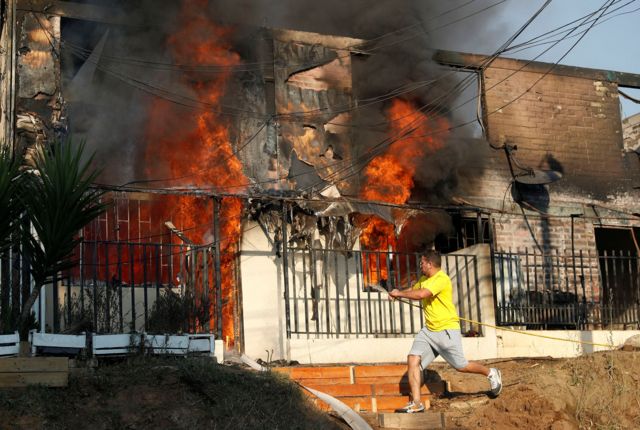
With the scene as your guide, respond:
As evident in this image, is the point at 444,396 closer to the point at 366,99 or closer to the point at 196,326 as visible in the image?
the point at 196,326

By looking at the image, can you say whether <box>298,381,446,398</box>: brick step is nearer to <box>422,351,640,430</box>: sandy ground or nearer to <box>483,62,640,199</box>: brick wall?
<box>422,351,640,430</box>: sandy ground

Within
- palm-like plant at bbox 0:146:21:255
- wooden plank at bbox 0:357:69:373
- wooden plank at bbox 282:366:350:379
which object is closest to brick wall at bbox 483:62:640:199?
wooden plank at bbox 282:366:350:379

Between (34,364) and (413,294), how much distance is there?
4144mm

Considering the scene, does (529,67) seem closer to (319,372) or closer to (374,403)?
(319,372)

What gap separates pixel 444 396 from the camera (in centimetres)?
1147

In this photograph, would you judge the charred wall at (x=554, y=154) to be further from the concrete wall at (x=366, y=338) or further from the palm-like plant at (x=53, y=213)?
the palm-like plant at (x=53, y=213)

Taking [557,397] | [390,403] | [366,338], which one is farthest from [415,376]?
[366,338]

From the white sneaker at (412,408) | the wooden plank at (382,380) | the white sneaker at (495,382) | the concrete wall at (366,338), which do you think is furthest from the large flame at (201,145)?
the white sneaker at (495,382)

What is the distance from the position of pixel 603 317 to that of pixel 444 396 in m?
6.19

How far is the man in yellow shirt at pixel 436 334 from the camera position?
10.6 meters

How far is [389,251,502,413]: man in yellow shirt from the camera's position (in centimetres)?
1063

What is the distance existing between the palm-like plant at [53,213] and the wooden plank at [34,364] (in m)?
0.90

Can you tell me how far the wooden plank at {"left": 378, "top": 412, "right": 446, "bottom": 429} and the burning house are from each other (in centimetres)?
329

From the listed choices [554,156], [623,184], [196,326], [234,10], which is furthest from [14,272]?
[623,184]
